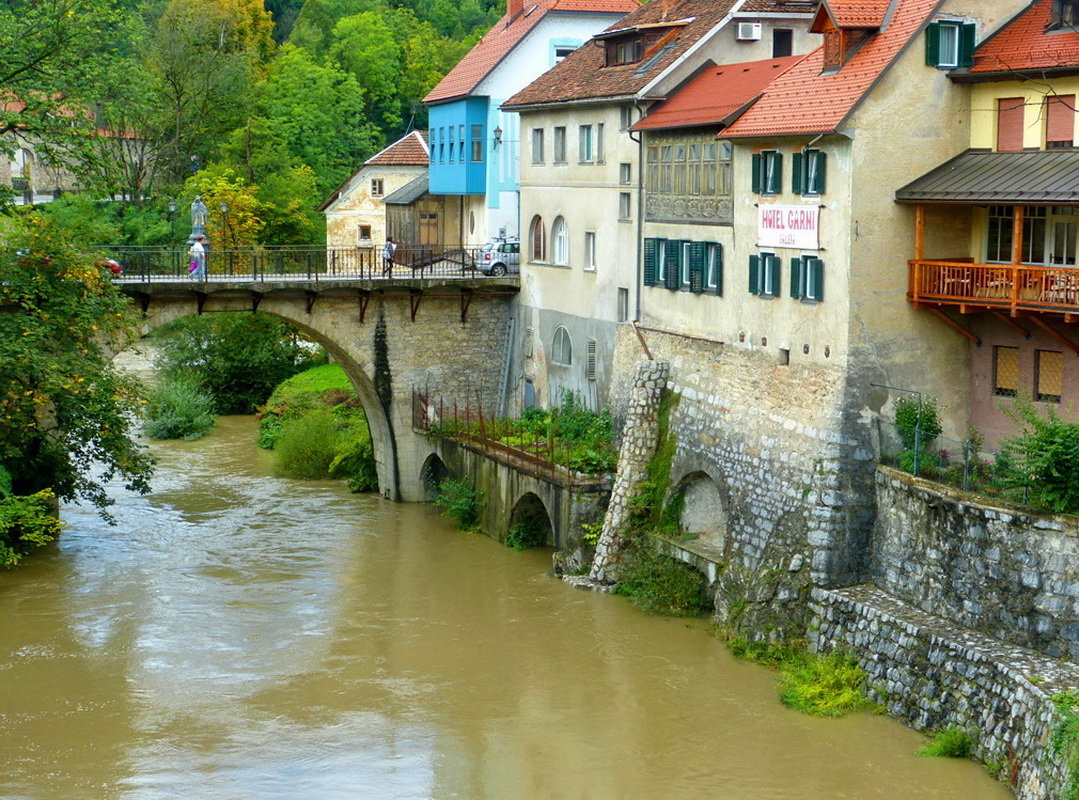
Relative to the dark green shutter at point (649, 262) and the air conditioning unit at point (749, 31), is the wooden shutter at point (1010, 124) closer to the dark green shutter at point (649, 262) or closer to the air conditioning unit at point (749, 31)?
the dark green shutter at point (649, 262)

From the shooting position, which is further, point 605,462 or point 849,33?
point 605,462

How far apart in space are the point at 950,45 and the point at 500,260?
19.0 meters

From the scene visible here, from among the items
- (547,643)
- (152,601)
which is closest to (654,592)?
(547,643)

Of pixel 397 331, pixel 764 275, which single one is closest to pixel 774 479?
pixel 764 275

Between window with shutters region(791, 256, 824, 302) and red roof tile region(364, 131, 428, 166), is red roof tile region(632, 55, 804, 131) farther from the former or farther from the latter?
red roof tile region(364, 131, 428, 166)

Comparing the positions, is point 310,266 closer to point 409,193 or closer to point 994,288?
point 409,193

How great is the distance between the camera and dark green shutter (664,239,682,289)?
35.2m

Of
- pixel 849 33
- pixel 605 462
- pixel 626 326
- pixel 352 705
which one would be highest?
pixel 849 33

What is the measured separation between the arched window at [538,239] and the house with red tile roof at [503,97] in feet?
12.4

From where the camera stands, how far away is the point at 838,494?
28.3 metres

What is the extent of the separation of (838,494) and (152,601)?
14751 mm

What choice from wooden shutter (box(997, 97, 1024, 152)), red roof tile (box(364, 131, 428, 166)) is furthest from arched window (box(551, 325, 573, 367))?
red roof tile (box(364, 131, 428, 166))

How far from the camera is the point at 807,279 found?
2950 cm

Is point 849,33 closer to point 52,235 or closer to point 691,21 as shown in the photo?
point 691,21
